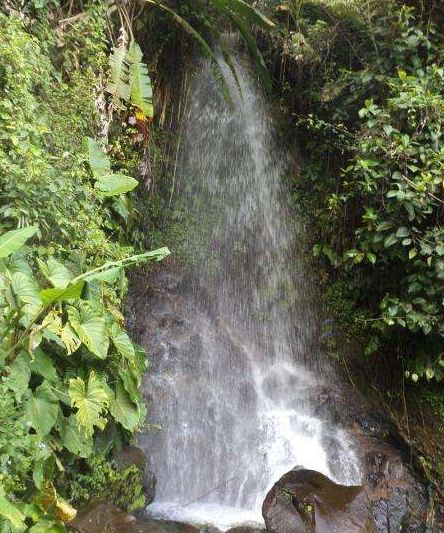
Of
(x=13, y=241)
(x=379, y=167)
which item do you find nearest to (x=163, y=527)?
(x=13, y=241)

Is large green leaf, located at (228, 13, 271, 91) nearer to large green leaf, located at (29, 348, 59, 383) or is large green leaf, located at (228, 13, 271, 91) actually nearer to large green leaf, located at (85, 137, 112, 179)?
large green leaf, located at (85, 137, 112, 179)

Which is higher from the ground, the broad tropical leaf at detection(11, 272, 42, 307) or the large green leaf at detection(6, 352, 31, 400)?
the broad tropical leaf at detection(11, 272, 42, 307)

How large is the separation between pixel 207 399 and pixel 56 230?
290 cm

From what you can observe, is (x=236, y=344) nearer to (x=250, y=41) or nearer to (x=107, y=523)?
(x=107, y=523)

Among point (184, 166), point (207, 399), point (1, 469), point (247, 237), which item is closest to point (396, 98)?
point (247, 237)

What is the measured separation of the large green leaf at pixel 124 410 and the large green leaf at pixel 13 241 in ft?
5.15

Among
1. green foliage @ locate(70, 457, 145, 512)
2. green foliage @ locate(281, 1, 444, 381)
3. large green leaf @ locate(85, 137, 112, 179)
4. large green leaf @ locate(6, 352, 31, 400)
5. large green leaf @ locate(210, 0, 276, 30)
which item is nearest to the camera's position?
large green leaf @ locate(6, 352, 31, 400)

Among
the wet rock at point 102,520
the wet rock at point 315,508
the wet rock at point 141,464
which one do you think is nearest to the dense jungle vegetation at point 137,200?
the wet rock at point 141,464

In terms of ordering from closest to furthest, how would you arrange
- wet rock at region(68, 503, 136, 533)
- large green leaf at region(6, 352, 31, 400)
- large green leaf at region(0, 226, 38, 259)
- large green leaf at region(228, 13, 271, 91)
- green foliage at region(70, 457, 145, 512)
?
large green leaf at region(6, 352, 31, 400)
large green leaf at region(0, 226, 38, 259)
wet rock at region(68, 503, 136, 533)
green foliage at region(70, 457, 145, 512)
large green leaf at region(228, 13, 271, 91)

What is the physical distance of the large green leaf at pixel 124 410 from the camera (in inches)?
162

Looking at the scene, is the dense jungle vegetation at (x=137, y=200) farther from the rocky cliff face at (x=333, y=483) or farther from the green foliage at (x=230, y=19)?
the rocky cliff face at (x=333, y=483)

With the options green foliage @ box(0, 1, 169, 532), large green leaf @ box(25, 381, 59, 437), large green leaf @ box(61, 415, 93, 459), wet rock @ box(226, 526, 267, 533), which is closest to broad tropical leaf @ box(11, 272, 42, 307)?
green foliage @ box(0, 1, 169, 532)

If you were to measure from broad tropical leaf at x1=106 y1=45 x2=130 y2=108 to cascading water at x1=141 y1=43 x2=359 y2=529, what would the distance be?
7.53 feet

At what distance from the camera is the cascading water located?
215 inches
